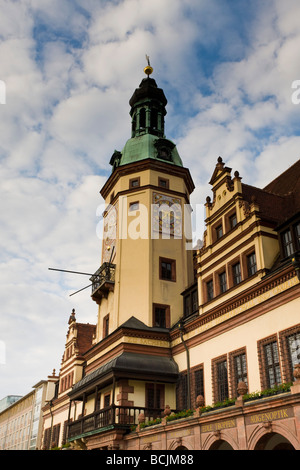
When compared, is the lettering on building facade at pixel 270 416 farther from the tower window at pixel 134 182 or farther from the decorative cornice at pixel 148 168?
the decorative cornice at pixel 148 168

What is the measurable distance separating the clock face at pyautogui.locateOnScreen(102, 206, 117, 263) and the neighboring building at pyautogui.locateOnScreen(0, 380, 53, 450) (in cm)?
3379

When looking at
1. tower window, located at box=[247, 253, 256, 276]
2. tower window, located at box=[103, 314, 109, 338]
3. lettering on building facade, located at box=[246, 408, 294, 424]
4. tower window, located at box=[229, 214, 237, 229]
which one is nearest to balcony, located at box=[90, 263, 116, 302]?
tower window, located at box=[103, 314, 109, 338]

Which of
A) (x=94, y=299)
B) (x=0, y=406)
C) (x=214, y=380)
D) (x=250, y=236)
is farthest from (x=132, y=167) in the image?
(x=0, y=406)

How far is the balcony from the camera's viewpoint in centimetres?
3525

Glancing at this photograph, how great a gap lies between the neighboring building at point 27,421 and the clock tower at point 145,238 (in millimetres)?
34272

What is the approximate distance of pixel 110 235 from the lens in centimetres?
3847

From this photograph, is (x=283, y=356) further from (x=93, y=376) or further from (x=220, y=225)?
(x=93, y=376)

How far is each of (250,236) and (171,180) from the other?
1484 centimetres

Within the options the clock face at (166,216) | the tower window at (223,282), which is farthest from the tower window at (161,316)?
the tower window at (223,282)

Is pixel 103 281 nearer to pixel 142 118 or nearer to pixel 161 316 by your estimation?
pixel 161 316

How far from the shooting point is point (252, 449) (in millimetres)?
16234

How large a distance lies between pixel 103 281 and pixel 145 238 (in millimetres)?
4474

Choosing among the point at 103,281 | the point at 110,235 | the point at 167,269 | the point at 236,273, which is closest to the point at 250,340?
the point at 236,273

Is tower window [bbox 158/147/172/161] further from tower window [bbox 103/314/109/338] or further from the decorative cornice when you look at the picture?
tower window [bbox 103/314/109/338]
